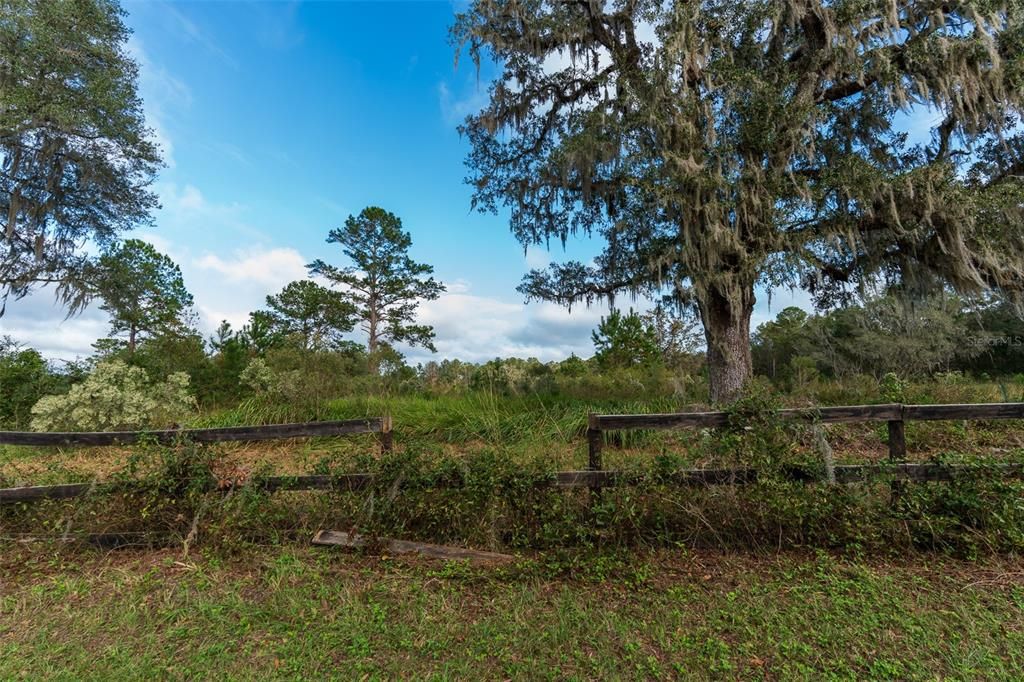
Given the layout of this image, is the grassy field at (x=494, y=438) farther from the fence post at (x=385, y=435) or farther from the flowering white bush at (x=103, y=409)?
the flowering white bush at (x=103, y=409)

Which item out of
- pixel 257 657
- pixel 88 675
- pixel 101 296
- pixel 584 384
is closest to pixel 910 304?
pixel 584 384

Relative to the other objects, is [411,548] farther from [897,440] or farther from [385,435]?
[897,440]

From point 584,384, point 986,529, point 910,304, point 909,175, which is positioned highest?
point 909,175

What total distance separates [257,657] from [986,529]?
16.1 ft

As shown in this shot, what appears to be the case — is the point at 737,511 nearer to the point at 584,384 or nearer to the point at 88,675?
the point at 88,675

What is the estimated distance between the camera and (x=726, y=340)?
7156mm

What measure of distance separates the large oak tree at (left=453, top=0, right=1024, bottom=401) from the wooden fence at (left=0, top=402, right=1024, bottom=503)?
3.41 meters

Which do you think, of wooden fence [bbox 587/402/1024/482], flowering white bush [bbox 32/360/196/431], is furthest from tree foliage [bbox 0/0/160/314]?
wooden fence [bbox 587/402/1024/482]

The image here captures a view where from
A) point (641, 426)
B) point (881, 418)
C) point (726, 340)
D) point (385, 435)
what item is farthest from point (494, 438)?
point (726, 340)

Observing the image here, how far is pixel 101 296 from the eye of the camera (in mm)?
11836

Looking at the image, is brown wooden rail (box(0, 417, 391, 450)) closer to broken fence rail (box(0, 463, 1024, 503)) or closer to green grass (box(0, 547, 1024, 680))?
broken fence rail (box(0, 463, 1024, 503))

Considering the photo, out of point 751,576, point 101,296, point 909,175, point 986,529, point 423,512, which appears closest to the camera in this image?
point 751,576

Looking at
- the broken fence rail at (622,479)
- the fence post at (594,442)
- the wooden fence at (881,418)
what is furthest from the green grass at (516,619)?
the fence post at (594,442)

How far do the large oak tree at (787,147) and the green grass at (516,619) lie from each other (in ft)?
15.3
